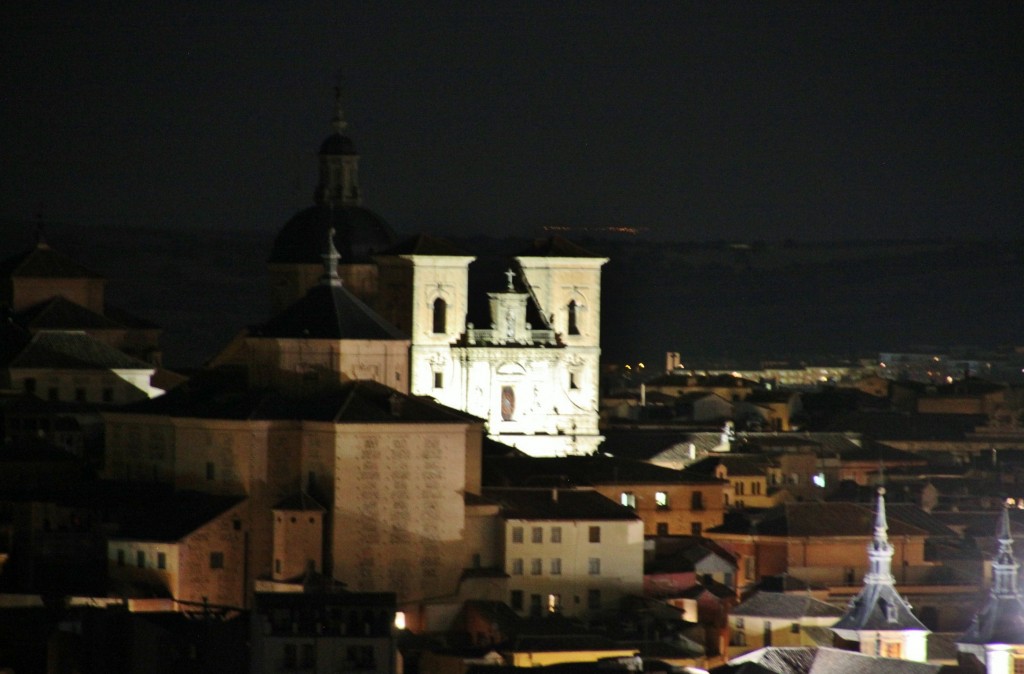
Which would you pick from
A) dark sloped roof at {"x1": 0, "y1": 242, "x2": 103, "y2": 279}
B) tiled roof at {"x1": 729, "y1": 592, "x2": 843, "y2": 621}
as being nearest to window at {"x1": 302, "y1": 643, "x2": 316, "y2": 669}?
tiled roof at {"x1": 729, "y1": 592, "x2": 843, "y2": 621}

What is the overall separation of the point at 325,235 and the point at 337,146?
4.52 metres

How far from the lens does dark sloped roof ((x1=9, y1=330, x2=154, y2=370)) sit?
102 metres

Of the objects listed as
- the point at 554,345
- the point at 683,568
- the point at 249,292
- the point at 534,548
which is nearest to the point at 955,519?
the point at 554,345

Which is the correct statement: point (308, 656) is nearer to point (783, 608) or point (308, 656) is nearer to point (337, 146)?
point (783, 608)

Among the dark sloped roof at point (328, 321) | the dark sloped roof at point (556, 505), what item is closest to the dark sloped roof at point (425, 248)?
the dark sloped roof at point (328, 321)

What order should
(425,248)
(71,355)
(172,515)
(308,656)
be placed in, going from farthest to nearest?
(425,248)
(71,355)
(172,515)
(308,656)

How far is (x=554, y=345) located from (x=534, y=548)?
29.0m

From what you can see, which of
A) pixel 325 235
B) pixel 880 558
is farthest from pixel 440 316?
pixel 880 558

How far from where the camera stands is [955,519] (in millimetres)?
109438

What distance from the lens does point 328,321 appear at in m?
84.8

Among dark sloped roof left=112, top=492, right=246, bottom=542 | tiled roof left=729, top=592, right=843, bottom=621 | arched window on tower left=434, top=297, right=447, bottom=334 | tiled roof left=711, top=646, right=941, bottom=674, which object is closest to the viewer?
tiled roof left=711, top=646, right=941, bottom=674

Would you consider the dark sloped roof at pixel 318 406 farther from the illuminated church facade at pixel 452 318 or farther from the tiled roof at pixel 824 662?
the illuminated church facade at pixel 452 318

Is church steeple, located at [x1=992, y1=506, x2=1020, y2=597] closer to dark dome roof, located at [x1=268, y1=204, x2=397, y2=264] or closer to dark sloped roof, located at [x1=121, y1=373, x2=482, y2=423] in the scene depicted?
dark sloped roof, located at [x1=121, y1=373, x2=482, y2=423]

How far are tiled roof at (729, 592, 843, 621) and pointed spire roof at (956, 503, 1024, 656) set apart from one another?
5354mm
